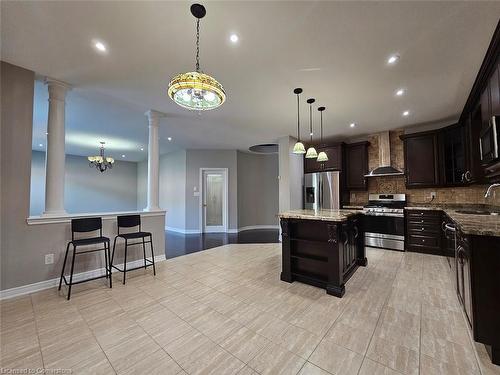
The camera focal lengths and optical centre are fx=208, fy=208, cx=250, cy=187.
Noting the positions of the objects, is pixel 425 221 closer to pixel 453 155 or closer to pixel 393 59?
pixel 453 155

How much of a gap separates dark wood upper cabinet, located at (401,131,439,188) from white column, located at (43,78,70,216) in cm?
634

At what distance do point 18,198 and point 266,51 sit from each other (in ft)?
11.3

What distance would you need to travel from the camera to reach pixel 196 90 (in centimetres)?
170

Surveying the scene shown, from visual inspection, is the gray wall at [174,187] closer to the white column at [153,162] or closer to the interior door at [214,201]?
the interior door at [214,201]

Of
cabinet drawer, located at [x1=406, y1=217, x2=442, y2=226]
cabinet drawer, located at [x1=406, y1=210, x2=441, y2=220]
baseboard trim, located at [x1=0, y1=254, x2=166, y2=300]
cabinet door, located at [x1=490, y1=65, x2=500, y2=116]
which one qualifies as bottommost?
baseboard trim, located at [x1=0, y1=254, x2=166, y2=300]

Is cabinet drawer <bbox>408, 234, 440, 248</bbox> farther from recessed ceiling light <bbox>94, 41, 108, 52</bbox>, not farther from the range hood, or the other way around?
recessed ceiling light <bbox>94, 41, 108, 52</bbox>

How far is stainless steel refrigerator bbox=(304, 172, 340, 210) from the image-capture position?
16.7 feet

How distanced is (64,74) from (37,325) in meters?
2.92

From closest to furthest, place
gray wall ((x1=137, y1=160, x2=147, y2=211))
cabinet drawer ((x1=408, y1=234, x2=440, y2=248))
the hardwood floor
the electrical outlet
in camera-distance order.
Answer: the electrical outlet → cabinet drawer ((x1=408, y1=234, x2=440, y2=248)) → the hardwood floor → gray wall ((x1=137, y1=160, x2=147, y2=211))

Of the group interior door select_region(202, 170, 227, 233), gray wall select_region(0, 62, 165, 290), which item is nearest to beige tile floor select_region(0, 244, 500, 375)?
gray wall select_region(0, 62, 165, 290)

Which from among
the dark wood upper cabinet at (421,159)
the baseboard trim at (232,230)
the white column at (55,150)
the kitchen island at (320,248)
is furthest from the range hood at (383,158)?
the white column at (55,150)

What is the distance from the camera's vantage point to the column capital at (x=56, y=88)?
286cm

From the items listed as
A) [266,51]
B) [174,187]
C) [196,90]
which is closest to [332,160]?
[266,51]

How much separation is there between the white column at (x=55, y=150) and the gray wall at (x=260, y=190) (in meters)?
5.12
